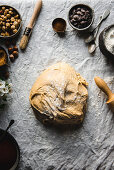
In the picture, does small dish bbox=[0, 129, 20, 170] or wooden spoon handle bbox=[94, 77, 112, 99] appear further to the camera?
wooden spoon handle bbox=[94, 77, 112, 99]

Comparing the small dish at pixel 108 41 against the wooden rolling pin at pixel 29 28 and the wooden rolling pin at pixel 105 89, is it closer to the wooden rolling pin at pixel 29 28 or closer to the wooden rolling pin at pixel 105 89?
the wooden rolling pin at pixel 105 89

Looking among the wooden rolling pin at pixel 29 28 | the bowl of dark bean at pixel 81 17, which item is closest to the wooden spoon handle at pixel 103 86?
the bowl of dark bean at pixel 81 17

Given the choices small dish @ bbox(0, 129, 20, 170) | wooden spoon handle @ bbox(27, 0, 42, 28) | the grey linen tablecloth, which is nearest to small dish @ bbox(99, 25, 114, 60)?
the grey linen tablecloth

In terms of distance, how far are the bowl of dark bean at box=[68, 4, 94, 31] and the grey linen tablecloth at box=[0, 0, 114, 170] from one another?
0.29 ft

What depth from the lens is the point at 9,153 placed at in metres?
1.61

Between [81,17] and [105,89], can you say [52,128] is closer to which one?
[105,89]

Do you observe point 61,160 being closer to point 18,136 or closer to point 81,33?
point 18,136

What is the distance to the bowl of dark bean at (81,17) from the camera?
1807 mm

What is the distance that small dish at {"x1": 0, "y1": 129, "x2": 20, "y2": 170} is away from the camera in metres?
1.60

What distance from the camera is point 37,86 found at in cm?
170

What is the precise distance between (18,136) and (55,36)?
0.87m

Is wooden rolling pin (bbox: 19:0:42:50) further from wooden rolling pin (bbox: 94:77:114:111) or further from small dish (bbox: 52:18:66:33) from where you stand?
wooden rolling pin (bbox: 94:77:114:111)

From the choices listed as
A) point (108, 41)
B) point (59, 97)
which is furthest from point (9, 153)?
point (108, 41)

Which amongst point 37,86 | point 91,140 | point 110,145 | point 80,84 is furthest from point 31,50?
point 110,145
